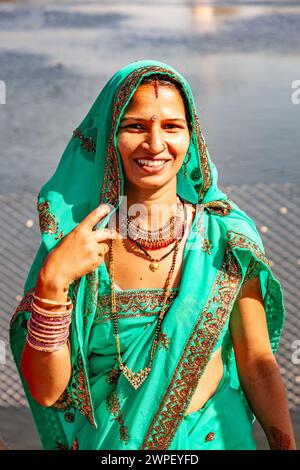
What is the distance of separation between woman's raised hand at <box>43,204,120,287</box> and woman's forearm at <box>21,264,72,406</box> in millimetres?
21

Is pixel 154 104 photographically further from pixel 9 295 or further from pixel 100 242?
pixel 9 295

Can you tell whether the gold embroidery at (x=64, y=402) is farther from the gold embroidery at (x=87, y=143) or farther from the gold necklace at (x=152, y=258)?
the gold embroidery at (x=87, y=143)

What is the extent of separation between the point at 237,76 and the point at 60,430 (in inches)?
352

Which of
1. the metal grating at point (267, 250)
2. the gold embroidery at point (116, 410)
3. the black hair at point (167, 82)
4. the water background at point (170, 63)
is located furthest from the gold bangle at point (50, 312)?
the water background at point (170, 63)

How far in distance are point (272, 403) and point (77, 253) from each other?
0.56 meters

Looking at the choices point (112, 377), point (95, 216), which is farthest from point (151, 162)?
point (112, 377)

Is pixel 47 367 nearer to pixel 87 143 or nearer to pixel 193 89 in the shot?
pixel 87 143

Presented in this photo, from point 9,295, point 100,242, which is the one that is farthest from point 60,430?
point 9,295

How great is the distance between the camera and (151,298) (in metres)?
2.11

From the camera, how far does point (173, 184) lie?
214cm

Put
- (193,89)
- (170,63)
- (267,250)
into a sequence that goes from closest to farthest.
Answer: (267,250), (193,89), (170,63)

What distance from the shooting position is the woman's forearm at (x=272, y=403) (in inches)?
81.4

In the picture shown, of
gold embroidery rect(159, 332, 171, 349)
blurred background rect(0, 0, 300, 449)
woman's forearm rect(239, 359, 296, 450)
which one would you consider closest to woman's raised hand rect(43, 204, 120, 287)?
gold embroidery rect(159, 332, 171, 349)

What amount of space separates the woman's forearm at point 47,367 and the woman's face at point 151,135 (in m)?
0.31
